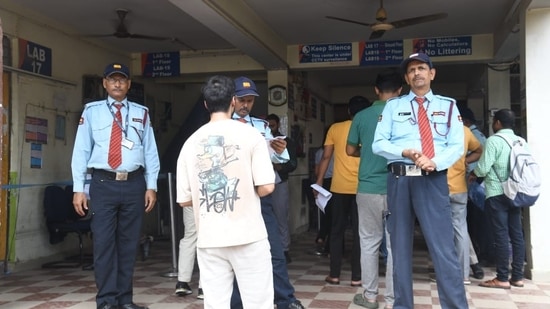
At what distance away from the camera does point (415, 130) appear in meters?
2.99

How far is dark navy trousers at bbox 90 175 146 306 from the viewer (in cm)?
346

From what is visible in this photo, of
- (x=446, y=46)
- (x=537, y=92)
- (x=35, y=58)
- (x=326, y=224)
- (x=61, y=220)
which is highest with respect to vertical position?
(x=446, y=46)

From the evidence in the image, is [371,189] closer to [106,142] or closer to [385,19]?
[106,142]

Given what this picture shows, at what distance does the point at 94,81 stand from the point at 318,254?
3710 mm

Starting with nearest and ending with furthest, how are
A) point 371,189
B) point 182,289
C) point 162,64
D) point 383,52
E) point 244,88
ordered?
point 244,88
point 371,189
point 182,289
point 383,52
point 162,64

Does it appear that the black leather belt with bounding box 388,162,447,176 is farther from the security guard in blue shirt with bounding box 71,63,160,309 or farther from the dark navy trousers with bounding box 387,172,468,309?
the security guard in blue shirt with bounding box 71,63,160,309

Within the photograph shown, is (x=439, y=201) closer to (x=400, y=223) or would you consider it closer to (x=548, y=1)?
(x=400, y=223)

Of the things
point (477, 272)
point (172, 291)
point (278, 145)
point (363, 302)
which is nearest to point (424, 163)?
point (278, 145)

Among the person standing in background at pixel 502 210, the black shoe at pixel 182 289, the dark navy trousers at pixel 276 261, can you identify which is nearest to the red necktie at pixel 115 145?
the dark navy trousers at pixel 276 261

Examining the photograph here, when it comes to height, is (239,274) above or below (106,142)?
below

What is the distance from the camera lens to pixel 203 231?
2.29 m

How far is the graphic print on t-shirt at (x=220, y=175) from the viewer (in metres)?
2.24

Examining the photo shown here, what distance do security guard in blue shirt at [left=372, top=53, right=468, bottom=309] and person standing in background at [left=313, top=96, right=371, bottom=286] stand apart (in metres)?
1.12

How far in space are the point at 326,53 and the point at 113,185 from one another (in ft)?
16.4
